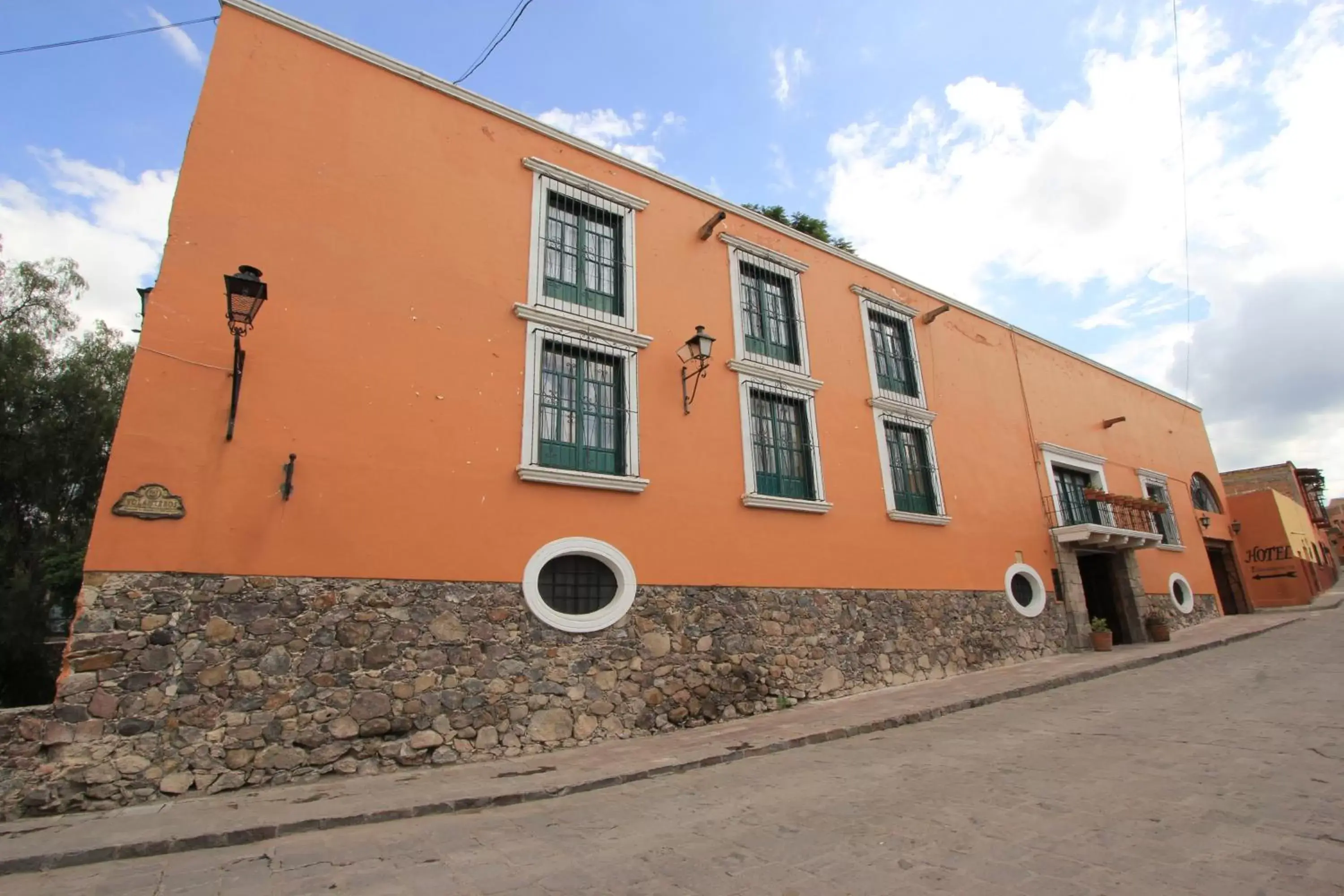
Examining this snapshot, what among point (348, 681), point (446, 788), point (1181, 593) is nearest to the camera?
point (446, 788)

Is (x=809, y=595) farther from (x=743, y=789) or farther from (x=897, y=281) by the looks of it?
(x=897, y=281)

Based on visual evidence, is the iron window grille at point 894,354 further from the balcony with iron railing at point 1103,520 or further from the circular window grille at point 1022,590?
the balcony with iron railing at point 1103,520

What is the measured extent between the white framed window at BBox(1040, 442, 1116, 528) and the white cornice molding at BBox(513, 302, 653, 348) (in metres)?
10.1

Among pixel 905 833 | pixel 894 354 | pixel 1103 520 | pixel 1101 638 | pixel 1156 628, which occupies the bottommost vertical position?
pixel 905 833

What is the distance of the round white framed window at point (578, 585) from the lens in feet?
23.1

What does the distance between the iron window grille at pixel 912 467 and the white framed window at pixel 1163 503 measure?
8.62 metres

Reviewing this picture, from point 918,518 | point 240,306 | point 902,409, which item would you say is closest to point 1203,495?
point 902,409

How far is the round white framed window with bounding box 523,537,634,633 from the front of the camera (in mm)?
7035

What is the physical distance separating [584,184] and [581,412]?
3418 millimetres

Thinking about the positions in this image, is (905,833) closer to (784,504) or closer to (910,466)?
(784,504)

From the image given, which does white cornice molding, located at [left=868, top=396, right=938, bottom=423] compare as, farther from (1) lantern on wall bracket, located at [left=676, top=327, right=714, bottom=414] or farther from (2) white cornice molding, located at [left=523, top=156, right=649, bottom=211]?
(2) white cornice molding, located at [left=523, top=156, right=649, bottom=211]

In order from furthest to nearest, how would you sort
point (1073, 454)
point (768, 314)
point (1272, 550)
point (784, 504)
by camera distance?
1. point (1272, 550)
2. point (1073, 454)
3. point (768, 314)
4. point (784, 504)

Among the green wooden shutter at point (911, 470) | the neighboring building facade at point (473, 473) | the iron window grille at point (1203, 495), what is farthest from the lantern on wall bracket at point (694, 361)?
the iron window grille at point (1203, 495)

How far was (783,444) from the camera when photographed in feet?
32.2
